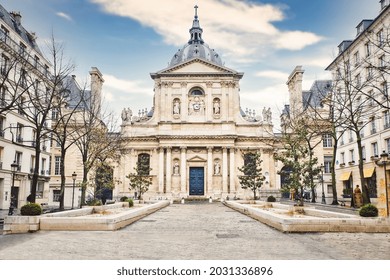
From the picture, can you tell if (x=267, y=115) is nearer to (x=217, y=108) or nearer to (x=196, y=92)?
(x=217, y=108)

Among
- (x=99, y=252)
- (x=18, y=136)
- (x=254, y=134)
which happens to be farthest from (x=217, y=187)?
(x=99, y=252)

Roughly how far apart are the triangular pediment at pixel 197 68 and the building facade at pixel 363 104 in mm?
20987

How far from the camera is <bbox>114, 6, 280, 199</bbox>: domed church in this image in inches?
2137

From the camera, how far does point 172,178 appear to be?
180ft

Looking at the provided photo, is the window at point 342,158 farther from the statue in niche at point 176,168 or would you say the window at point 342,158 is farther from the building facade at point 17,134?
the building facade at point 17,134

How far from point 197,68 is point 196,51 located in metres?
9.60

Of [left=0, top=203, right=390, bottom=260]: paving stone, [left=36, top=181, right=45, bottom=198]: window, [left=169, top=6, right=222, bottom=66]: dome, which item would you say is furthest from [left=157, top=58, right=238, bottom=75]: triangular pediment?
[left=0, top=203, right=390, bottom=260]: paving stone

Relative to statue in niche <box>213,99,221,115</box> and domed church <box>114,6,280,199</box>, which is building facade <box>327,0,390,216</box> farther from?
statue in niche <box>213,99,221,115</box>

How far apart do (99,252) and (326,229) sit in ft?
27.6

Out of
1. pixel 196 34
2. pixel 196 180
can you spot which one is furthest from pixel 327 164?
pixel 196 34

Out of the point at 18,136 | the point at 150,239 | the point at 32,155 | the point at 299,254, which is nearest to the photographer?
the point at 299,254

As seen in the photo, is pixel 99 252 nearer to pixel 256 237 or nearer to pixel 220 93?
pixel 256 237

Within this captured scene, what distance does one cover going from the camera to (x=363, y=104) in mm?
34594

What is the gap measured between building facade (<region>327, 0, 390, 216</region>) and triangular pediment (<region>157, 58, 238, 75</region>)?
68.9 feet
